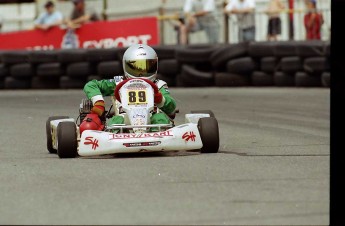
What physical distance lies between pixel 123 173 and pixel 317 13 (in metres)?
10.8

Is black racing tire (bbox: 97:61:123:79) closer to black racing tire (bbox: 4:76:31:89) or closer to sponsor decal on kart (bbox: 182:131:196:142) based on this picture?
black racing tire (bbox: 4:76:31:89)

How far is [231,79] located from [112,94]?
354 inches

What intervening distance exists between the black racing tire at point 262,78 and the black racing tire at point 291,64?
35 centimetres

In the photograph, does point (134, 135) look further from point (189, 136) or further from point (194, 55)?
point (194, 55)

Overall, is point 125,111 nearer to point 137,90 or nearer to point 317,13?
point 137,90

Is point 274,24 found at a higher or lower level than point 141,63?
lower

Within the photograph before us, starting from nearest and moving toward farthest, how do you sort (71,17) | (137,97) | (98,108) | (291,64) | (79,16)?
(137,97) < (98,108) < (291,64) < (79,16) < (71,17)

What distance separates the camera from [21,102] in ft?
57.2

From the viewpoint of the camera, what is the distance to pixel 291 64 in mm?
18312

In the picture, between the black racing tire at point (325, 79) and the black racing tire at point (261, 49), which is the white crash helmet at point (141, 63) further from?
the black racing tire at point (261, 49)

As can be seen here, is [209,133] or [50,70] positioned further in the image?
[50,70]

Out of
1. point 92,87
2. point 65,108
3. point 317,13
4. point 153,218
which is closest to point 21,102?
point 65,108

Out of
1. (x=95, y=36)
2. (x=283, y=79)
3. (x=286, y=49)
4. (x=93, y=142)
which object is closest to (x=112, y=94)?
(x=93, y=142)

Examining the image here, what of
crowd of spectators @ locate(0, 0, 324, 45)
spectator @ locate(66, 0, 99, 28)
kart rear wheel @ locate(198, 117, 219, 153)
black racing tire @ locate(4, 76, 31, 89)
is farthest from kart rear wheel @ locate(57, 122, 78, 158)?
spectator @ locate(66, 0, 99, 28)
